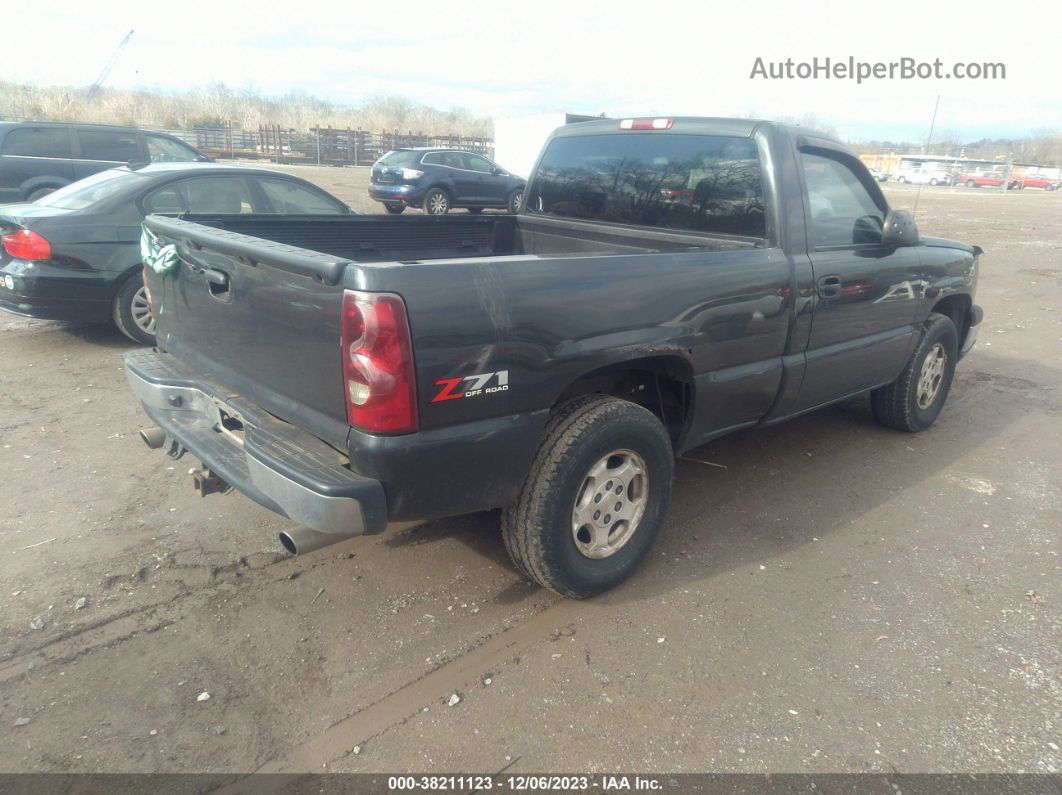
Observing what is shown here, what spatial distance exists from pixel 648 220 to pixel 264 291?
7.04ft

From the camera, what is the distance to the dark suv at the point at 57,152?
9.81 metres

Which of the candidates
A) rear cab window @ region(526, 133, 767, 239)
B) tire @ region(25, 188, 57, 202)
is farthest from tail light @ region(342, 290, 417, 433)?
tire @ region(25, 188, 57, 202)

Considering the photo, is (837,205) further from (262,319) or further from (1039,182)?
(1039,182)

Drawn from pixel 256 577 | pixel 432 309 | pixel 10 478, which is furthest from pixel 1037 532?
pixel 10 478

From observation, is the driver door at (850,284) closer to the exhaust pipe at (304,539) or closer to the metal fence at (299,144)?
the exhaust pipe at (304,539)

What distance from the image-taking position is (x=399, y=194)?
17156 millimetres

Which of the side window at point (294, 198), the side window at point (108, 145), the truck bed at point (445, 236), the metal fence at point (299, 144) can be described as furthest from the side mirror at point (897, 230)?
the metal fence at point (299, 144)

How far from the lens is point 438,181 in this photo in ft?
57.2

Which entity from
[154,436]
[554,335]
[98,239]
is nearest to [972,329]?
[554,335]

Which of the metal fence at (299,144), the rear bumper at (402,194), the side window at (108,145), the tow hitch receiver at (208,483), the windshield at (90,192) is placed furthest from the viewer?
the metal fence at (299,144)

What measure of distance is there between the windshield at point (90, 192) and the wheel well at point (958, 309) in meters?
6.27

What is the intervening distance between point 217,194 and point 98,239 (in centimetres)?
105

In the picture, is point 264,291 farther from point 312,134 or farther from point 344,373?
point 312,134

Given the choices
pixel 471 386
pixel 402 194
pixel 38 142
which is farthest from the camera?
pixel 402 194
